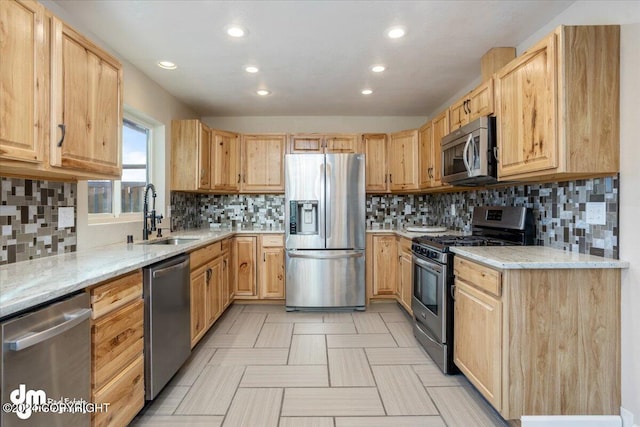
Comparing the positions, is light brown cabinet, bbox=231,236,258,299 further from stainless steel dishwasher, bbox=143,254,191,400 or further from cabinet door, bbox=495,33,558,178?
cabinet door, bbox=495,33,558,178

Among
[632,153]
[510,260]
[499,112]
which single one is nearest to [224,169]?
[499,112]

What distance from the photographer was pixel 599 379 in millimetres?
1688

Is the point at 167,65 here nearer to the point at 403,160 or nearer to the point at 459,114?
the point at 459,114

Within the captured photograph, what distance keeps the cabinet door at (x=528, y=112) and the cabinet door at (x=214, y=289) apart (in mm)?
2457

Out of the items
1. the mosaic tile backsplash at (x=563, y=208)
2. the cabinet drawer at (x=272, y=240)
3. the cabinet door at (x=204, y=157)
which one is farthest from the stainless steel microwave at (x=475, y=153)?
the cabinet door at (x=204, y=157)

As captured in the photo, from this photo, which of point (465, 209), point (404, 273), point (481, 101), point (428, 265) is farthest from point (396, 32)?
point (404, 273)

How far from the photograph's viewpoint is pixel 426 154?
367 cm

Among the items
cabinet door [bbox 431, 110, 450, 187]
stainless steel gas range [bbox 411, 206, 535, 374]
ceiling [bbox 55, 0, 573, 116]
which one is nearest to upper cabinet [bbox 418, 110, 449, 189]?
cabinet door [bbox 431, 110, 450, 187]

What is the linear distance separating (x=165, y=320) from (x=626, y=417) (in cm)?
250

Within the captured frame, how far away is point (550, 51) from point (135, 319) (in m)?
2.56

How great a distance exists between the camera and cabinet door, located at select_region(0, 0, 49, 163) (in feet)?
4.35

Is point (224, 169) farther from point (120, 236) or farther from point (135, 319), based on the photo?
point (135, 319)

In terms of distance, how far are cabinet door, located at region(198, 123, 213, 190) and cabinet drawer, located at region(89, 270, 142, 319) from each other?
6.85 feet

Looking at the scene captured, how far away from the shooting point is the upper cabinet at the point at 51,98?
136cm
